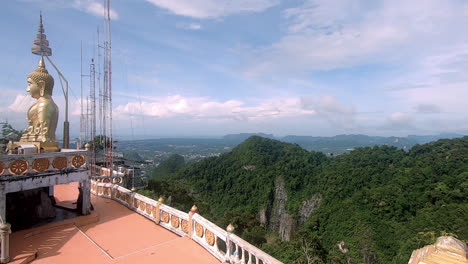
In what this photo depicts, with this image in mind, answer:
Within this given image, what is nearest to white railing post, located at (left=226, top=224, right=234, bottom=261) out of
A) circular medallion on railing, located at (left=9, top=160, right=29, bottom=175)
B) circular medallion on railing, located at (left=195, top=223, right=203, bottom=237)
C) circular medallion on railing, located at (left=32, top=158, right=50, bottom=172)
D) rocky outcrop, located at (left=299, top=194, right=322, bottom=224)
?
circular medallion on railing, located at (left=195, top=223, right=203, bottom=237)

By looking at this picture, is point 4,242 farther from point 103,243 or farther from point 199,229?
point 199,229

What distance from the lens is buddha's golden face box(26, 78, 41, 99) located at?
8.84 meters

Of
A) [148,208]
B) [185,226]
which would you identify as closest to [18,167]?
[148,208]

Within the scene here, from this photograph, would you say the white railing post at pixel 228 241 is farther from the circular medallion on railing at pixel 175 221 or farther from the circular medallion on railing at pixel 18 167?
the circular medallion on railing at pixel 18 167

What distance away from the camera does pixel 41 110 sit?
852 centimetres

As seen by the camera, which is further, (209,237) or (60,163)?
(60,163)

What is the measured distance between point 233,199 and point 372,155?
1210 inches

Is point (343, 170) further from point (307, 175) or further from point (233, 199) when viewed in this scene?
point (233, 199)

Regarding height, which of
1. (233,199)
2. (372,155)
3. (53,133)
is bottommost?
(233,199)

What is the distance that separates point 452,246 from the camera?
Answer: 228 cm

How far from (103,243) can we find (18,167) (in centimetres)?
286

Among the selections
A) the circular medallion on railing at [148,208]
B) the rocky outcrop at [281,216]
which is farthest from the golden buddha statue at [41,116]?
the rocky outcrop at [281,216]

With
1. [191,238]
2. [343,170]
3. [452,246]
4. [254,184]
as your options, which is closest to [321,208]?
[343,170]

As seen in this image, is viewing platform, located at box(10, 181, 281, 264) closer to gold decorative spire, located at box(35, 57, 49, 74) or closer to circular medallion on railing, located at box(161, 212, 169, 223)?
circular medallion on railing, located at box(161, 212, 169, 223)
